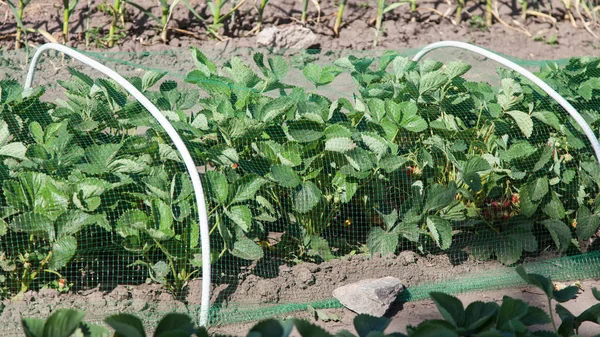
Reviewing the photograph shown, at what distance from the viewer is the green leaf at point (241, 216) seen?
7.89ft

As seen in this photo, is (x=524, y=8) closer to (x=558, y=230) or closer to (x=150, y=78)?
(x=558, y=230)

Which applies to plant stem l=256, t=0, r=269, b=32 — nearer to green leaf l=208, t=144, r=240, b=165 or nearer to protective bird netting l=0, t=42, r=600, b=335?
protective bird netting l=0, t=42, r=600, b=335

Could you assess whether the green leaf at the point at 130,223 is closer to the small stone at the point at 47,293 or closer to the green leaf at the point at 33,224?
the green leaf at the point at 33,224

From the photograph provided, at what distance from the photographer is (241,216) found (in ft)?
7.95

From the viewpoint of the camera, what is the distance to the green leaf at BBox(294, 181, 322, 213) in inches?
99.9

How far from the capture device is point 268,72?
2957mm

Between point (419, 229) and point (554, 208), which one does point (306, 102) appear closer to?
point (419, 229)

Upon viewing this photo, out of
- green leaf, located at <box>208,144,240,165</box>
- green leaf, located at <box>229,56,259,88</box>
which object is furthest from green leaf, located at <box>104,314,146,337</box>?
green leaf, located at <box>229,56,259,88</box>

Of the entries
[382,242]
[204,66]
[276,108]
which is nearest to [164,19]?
[204,66]

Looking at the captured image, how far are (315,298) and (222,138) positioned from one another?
652 millimetres

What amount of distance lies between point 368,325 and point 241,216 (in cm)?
118

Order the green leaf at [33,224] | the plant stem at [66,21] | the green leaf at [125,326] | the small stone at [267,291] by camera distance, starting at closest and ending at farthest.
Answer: the green leaf at [125,326]
the green leaf at [33,224]
the small stone at [267,291]
the plant stem at [66,21]

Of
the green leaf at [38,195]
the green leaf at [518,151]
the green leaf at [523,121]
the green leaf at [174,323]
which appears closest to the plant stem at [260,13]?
the green leaf at [523,121]

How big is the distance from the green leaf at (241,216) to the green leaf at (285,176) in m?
0.15
